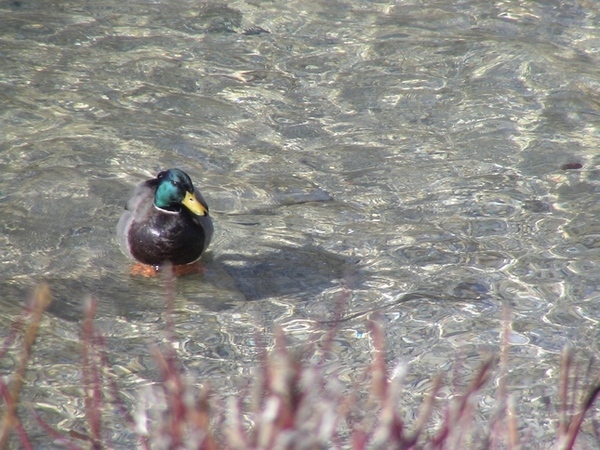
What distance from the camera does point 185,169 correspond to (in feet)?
21.2

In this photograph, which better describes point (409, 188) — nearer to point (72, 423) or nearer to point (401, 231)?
point (401, 231)

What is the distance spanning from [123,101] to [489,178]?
9.71ft

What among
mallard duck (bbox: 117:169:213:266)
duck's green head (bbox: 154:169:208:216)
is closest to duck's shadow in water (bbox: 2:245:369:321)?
mallard duck (bbox: 117:169:213:266)

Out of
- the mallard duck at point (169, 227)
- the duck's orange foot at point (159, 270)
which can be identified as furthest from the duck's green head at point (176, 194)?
the duck's orange foot at point (159, 270)

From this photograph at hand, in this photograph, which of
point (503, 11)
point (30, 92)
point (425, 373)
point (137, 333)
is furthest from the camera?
point (503, 11)

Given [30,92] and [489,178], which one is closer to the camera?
[489,178]

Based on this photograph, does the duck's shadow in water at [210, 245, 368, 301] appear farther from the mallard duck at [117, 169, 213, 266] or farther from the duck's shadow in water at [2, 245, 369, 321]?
the mallard duck at [117, 169, 213, 266]

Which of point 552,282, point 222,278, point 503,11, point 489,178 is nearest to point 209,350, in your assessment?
point 222,278

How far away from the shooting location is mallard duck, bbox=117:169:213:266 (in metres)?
5.15

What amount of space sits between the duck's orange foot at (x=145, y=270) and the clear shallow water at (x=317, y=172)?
7cm

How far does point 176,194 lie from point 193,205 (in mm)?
131

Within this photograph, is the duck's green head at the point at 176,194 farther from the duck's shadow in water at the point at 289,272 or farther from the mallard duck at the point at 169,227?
the duck's shadow in water at the point at 289,272

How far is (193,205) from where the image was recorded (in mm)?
5098

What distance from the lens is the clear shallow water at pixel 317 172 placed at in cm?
470
